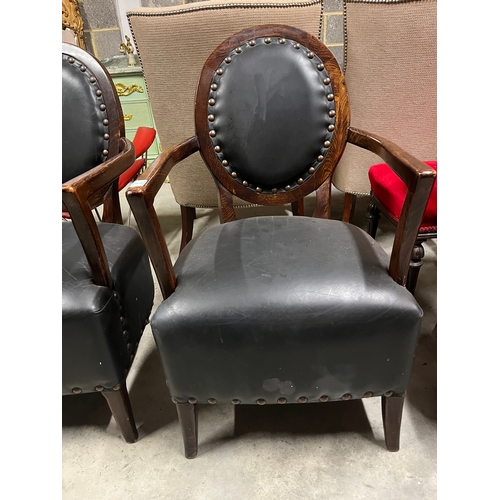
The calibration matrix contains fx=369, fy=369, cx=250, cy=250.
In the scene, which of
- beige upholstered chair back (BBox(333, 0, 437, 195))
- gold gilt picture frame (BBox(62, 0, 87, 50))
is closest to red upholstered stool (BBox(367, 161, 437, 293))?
beige upholstered chair back (BBox(333, 0, 437, 195))

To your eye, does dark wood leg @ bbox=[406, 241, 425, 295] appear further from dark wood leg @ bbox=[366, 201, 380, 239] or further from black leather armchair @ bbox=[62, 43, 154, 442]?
black leather armchair @ bbox=[62, 43, 154, 442]

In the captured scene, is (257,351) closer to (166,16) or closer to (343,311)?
(343,311)

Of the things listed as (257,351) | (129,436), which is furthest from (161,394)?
(257,351)

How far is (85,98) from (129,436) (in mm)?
990

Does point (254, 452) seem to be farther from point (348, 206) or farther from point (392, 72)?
point (392, 72)

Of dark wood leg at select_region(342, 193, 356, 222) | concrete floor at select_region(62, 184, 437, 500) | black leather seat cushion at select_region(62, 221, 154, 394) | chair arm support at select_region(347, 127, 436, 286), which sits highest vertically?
chair arm support at select_region(347, 127, 436, 286)

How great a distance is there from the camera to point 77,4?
2.74 m

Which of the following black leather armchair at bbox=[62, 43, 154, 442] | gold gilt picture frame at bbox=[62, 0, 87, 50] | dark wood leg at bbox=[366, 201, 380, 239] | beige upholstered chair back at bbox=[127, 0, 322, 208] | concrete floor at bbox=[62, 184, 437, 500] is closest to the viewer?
black leather armchair at bbox=[62, 43, 154, 442]

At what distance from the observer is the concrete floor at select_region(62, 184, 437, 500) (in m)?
0.92

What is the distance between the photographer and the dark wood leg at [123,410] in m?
0.94

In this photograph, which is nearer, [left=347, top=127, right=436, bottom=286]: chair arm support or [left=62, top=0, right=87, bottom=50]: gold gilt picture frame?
[left=347, top=127, right=436, bottom=286]: chair arm support

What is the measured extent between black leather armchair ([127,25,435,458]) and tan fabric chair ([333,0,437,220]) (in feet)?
1.84

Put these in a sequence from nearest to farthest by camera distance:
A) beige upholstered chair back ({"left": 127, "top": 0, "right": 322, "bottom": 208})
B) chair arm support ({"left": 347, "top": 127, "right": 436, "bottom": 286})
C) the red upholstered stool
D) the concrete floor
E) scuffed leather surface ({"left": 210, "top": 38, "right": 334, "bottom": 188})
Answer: chair arm support ({"left": 347, "top": 127, "right": 436, "bottom": 286}) → the concrete floor → scuffed leather surface ({"left": 210, "top": 38, "right": 334, "bottom": 188}) → the red upholstered stool → beige upholstered chair back ({"left": 127, "top": 0, "right": 322, "bottom": 208})

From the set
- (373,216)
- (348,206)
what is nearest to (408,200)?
(373,216)
